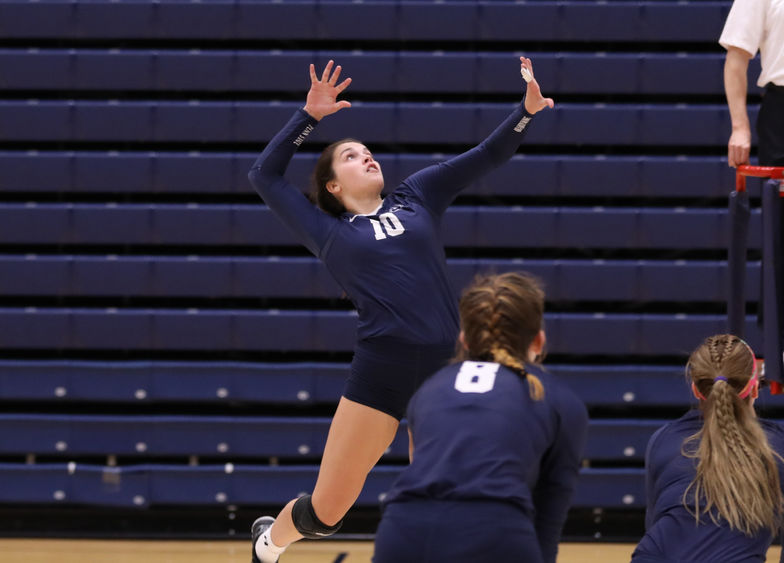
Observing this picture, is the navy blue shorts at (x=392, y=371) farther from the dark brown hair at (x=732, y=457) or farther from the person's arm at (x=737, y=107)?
the person's arm at (x=737, y=107)

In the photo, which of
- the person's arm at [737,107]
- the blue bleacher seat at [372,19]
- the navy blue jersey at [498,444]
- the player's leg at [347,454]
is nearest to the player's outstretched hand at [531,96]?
the person's arm at [737,107]

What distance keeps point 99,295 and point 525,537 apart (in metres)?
4.30

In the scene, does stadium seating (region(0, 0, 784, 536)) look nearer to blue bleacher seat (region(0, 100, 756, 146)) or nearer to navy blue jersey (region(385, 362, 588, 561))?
blue bleacher seat (region(0, 100, 756, 146))

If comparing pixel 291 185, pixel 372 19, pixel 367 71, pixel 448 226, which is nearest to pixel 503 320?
pixel 291 185

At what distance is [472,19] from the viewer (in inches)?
228

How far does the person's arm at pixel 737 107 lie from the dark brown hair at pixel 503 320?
1648 millimetres

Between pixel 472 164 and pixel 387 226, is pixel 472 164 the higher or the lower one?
the higher one

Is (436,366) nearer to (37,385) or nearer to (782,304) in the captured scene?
(782,304)

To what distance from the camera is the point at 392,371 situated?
288 centimetres

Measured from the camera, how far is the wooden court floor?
466 centimetres

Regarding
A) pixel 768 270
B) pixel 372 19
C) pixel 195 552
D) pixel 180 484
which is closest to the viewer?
pixel 768 270

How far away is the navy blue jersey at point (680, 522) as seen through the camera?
2145 millimetres

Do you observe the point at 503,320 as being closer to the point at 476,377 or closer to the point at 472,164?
the point at 476,377

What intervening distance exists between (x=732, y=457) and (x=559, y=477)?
511 millimetres
